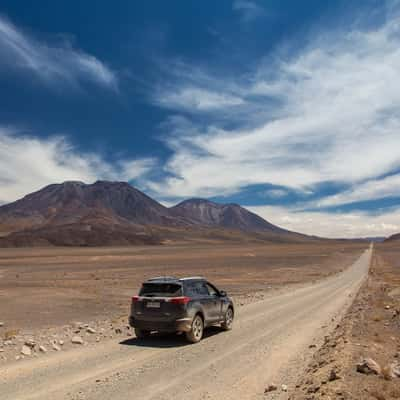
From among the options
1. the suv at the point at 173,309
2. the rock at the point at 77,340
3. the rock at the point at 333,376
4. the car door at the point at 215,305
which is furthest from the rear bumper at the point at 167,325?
the rock at the point at 333,376

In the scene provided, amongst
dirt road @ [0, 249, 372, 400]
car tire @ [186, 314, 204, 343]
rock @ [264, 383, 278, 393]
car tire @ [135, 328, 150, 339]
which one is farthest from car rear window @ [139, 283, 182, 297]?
rock @ [264, 383, 278, 393]

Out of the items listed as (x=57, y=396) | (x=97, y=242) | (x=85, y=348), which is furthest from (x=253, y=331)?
(x=97, y=242)

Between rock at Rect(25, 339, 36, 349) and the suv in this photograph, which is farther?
the suv

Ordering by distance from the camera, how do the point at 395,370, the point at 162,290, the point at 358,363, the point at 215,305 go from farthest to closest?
the point at 215,305 → the point at 162,290 → the point at 358,363 → the point at 395,370

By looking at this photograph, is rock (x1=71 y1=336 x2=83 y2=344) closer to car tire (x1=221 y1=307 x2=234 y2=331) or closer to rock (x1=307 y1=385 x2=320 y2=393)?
car tire (x1=221 y1=307 x2=234 y2=331)

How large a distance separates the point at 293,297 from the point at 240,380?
16215 millimetres

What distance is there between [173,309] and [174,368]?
2637mm

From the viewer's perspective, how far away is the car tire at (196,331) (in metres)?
12.0

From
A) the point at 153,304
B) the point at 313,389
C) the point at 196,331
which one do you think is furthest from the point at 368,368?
the point at 153,304

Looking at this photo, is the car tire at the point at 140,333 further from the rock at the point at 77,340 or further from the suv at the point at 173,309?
the rock at the point at 77,340

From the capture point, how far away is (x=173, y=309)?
11836 mm

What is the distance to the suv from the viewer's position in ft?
38.8

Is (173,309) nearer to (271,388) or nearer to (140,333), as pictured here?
(140,333)

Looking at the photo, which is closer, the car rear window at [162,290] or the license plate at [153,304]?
the license plate at [153,304]
